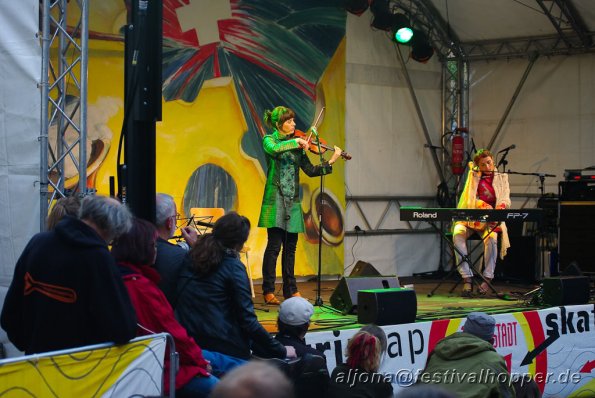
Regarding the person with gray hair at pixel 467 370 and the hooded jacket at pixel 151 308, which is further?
the person with gray hair at pixel 467 370

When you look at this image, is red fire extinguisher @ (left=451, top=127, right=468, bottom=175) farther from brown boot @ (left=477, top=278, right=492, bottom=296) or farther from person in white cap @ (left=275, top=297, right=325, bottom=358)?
person in white cap @ (left=275, top=297, right=325, bottom=358)

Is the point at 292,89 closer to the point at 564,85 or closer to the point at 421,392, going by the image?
the point at 564,85

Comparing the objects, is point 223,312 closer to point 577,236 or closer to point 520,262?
point 577,236

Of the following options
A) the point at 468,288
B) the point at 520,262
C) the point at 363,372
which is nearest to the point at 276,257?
the point at 468,288

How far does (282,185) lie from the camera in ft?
27.9

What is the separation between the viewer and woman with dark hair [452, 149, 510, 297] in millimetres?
10211

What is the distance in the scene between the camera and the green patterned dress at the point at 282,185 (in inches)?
332

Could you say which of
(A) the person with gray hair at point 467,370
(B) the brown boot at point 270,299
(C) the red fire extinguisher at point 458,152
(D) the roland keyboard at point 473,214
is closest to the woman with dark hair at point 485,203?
(D) the roland keyboard at point 473,214

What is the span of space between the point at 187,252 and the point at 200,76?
20.9 feet

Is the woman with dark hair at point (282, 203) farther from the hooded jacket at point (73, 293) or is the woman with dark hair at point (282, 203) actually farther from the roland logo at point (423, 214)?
the hooded jacket at point (73, 293)

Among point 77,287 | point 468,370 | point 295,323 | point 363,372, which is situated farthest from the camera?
point 295,323

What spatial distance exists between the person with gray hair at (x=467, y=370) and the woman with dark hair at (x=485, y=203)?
17.0 feet

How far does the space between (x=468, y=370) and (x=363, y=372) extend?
610mm

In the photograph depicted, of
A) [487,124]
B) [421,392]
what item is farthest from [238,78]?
Result: [421,392]
